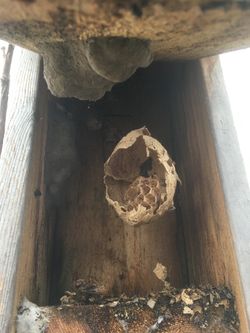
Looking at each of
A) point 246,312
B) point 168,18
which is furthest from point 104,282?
point 168,18

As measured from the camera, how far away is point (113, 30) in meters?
0.65

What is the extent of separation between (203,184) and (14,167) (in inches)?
16.2

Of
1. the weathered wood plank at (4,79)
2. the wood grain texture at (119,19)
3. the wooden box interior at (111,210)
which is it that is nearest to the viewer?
the wood grain texture at (119,19)

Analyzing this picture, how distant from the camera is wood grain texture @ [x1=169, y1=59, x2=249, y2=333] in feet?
2.96

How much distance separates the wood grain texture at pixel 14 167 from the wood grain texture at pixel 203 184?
0.37 metres

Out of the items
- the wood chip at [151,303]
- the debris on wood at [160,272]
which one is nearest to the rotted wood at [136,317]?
the wood chip at [151,303]

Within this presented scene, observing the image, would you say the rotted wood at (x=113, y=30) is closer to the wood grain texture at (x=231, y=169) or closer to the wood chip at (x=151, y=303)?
the wood grain texture at (x=231, y=169)

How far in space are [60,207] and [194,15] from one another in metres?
0.66

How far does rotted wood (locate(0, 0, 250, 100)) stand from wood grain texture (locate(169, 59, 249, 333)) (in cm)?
17

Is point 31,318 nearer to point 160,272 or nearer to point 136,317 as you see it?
point 136,317

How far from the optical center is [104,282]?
3.44 feet

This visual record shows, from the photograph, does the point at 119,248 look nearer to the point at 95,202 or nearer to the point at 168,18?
the point at 95,202

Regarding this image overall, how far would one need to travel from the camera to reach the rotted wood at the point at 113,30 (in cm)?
60

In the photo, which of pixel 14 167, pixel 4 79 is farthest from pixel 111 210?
pixel 4 79
